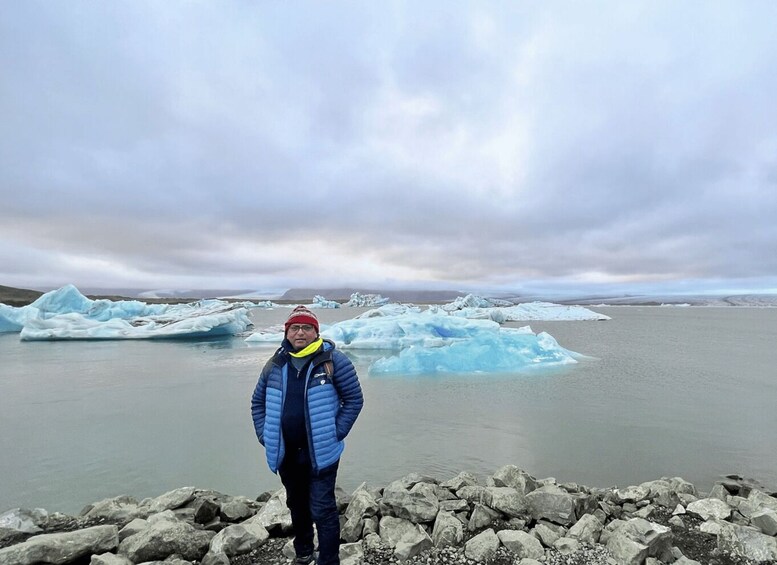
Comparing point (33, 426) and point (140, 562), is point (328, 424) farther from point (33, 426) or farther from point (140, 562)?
point (33, 426)

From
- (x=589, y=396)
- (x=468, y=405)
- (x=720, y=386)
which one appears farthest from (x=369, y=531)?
(x=720, y=386)

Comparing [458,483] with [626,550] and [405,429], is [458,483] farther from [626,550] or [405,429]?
[405,429]

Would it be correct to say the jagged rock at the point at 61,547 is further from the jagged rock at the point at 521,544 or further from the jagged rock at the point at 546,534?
the jagged rock at the point at 546,534

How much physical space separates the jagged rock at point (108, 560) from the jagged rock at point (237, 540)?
40 cm

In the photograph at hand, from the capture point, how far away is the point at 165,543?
226 cm

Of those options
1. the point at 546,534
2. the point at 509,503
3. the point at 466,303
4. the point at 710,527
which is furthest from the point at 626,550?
the point at 466,303

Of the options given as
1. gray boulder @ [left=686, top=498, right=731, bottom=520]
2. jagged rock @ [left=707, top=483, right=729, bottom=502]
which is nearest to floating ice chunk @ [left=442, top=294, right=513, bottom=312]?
jagged rock @ [left=707, top=483, right=729, bottom=502]

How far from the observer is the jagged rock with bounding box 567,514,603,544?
8.43ft

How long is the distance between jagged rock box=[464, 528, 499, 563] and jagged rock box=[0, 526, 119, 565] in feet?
6.12

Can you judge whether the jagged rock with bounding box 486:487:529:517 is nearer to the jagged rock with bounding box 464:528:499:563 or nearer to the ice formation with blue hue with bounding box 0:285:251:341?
the jagged rock with bounding box 464:528:499:563

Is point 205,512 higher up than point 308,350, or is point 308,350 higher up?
point 308,350

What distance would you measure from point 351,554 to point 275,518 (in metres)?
0.54

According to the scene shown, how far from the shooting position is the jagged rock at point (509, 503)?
2.79 meters

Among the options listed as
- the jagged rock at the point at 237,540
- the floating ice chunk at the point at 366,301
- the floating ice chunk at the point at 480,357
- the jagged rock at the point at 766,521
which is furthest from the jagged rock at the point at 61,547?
the floating ice chunk at the point at 366,301
